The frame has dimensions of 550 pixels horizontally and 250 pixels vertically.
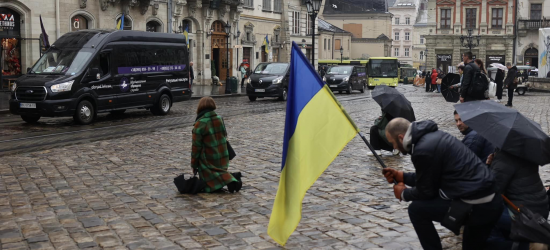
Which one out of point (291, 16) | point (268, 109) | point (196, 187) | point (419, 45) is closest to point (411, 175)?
point (196, 187)

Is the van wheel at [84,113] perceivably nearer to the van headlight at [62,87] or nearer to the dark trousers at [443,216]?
the van headlight at [62,87]

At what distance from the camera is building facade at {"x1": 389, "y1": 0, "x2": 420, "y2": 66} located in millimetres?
120688

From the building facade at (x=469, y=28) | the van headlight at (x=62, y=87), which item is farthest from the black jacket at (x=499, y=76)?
the building facade at (x=469, y=28)

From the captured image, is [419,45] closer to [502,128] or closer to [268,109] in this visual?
[268,109]

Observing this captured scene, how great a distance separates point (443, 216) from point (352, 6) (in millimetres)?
99443

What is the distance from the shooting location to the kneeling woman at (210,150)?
8.04m

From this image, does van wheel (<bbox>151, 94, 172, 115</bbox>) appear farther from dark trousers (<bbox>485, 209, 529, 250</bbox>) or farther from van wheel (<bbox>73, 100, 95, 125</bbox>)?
dark trousers (<bbox>485, 209, 529, 250</bbox>)

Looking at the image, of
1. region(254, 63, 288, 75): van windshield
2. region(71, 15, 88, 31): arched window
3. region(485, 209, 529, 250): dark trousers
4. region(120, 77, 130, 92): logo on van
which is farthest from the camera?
region(71, 15, 88, 31): arched window

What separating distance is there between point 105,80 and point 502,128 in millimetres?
14101

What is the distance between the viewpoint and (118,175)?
9.45m

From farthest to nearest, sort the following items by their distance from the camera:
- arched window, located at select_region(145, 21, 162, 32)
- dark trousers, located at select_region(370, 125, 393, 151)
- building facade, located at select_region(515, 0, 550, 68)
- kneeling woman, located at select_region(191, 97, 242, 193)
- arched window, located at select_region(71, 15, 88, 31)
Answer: building facade, located at select_region(515, 0, 550, 68) → arched window, located at select_region(145, 21, 162, 32) → arched window, located at select_region(71, 15, 88, 31) → dark trousers, located at select_region(370, 125, 393, 151) → kneeling woman, located at select_region(191, 97, 242, 193)

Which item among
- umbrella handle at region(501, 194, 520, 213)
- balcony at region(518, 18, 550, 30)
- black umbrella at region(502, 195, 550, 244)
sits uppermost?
balcony at region(518, 18, 550, 30)

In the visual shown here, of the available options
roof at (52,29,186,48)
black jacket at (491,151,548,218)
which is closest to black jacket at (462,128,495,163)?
black jacket at (491,151,548,218)

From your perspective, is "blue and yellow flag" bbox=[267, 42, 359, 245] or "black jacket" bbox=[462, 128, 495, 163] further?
"black jacket" bbox=[462, 128, 495, 163]
